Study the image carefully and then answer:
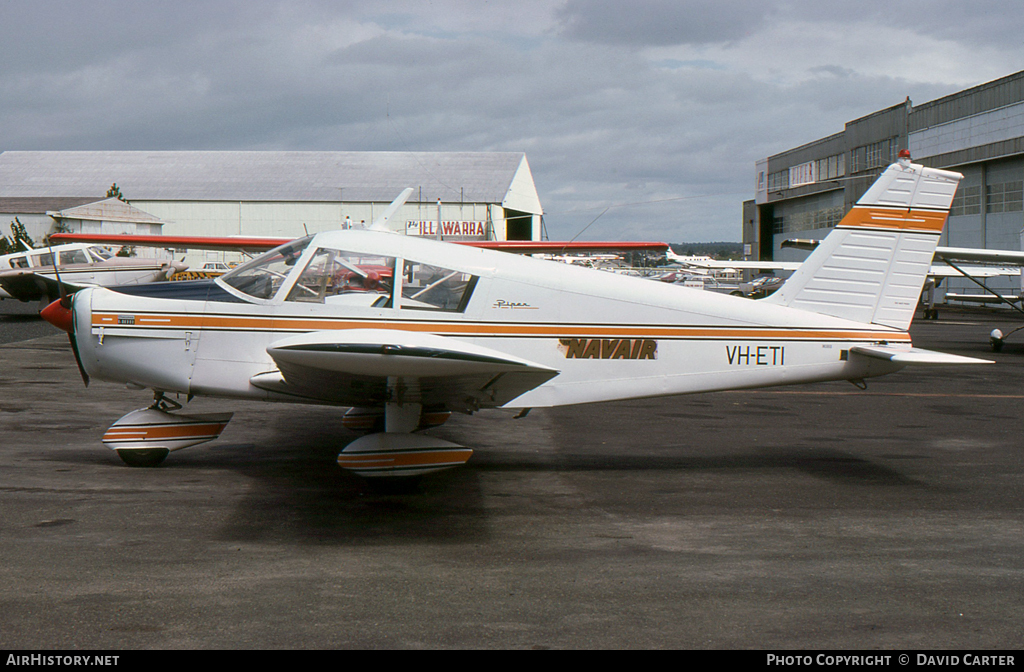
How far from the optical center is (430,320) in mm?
6633

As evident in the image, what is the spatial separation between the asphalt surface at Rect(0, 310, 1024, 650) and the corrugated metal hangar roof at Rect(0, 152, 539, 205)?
45.7m

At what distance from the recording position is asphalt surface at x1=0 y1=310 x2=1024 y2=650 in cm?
399

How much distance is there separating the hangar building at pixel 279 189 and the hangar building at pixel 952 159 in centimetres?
1927

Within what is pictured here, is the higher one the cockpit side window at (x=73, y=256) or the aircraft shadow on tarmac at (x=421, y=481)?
the cockpit side window at (x=73, y=256)

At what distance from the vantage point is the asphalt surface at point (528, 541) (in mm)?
3990

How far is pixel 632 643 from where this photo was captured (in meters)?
3.81

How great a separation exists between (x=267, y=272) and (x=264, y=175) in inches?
2145

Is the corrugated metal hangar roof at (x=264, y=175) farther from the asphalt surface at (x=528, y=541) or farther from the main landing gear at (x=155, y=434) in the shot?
the main landing gear at (x=155, y=434)

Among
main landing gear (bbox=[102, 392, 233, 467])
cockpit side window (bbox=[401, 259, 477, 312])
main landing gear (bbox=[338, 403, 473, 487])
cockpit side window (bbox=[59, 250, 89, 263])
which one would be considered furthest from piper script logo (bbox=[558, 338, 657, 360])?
cockpit side window (bbox=[59, 250, 89, 263])

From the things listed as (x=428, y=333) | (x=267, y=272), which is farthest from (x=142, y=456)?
(x=428, y=333)

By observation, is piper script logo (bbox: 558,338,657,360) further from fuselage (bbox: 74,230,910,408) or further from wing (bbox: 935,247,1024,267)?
wing (bbox: 935,247,1024,267)

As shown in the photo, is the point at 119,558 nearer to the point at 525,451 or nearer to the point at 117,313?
the point at 117,313

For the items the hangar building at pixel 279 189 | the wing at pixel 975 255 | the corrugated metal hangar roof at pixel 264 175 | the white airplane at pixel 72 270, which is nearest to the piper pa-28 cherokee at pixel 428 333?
the wing at pixel 975 255

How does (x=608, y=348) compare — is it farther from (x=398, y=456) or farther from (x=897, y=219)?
(x=897, y=219)
